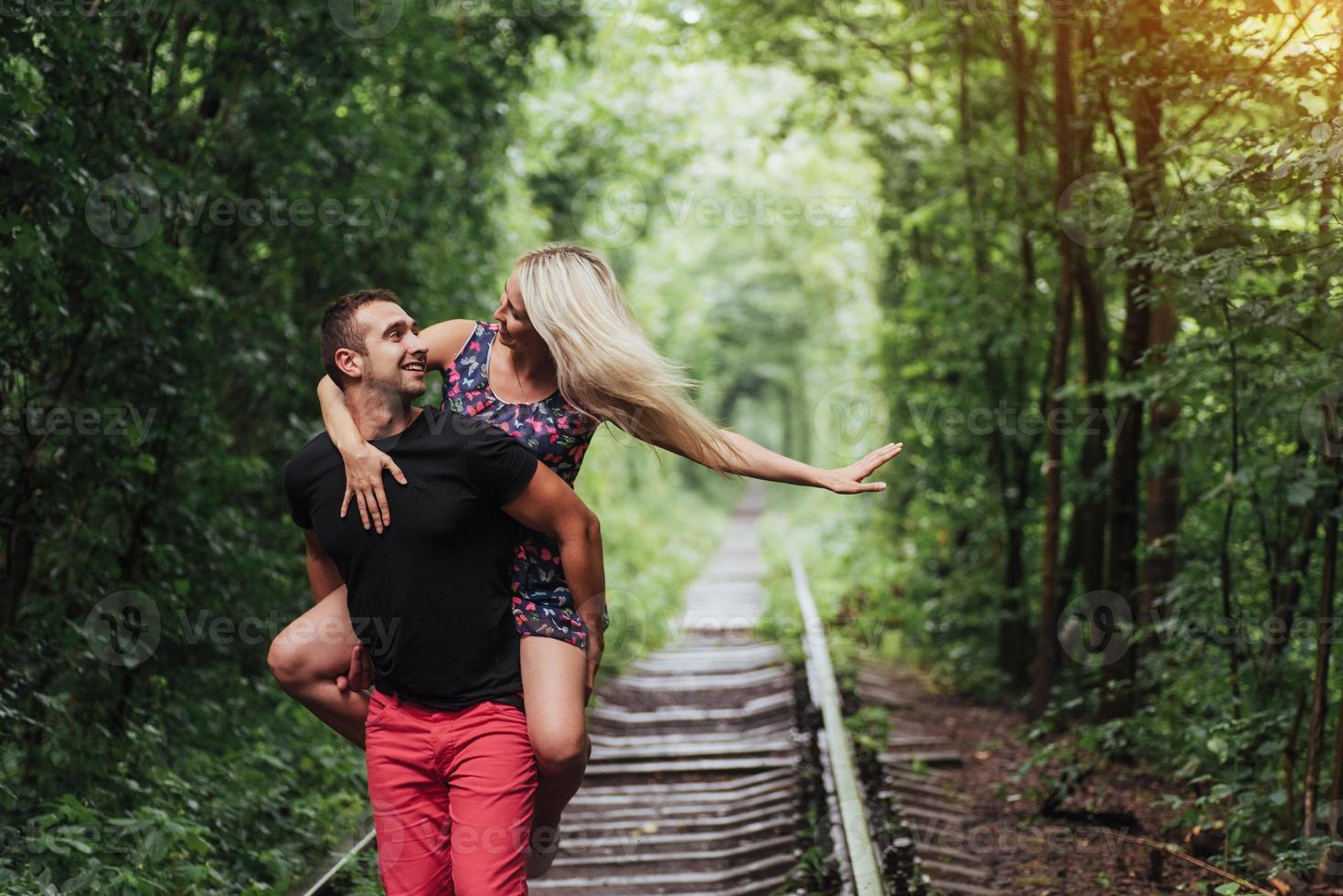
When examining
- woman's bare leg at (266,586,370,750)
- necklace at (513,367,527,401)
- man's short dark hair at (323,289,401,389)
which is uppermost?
man's short dark hair at (323,289,401,389)

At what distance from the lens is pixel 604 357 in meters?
2.88

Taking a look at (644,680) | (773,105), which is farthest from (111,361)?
(773,105)

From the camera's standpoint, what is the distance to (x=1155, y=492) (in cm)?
799

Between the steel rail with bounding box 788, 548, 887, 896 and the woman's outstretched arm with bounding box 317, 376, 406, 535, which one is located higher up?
the woman's outstretched arm with bounding box 317, 376, 406, 535

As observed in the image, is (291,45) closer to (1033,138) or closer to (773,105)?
(1033,138)

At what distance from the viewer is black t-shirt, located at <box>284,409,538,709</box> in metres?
2.80

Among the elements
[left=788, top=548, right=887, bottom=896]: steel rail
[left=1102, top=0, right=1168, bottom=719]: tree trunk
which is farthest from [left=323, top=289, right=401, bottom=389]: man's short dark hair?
[left=1102, top=0, right=1168, bottom=719]: tree trunk

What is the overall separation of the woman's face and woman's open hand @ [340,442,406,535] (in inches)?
17.4

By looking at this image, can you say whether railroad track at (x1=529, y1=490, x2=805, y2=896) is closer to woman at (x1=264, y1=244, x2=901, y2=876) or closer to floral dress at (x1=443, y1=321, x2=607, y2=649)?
woman at (x1=264, y1=244, x2=901, y2=876)

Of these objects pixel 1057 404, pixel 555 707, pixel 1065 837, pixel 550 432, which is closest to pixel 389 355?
pixel 550 432

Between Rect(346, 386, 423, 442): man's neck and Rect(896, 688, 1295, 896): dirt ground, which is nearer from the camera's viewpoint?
Rect(346, 386, 423, 442): man's neck

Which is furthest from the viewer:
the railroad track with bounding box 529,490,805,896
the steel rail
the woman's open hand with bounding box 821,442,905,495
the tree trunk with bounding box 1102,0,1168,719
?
the tree trunk with bounding box 1102,0,1168,719

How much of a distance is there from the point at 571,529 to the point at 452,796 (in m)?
0.66

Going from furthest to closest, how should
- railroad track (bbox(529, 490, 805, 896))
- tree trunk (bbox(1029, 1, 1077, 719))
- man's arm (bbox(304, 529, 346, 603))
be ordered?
tree trunk (bbox(1029, 1, 1077, 719)), railroad track (bbox(529, 490, 805, 896)), man's arm (bbox(304, 529, 346, 603))
